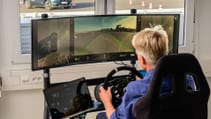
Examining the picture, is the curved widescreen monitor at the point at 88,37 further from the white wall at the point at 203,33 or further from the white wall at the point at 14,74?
the white wall at the point at 203,33

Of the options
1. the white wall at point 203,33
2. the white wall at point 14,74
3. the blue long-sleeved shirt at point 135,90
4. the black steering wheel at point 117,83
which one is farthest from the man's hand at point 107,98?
the white wall at point 203,33

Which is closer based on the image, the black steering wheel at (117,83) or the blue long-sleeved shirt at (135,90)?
the blue long-sleeved shirt at (135,90)

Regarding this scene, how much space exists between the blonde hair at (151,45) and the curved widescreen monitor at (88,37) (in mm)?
757

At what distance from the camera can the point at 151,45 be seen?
221cm

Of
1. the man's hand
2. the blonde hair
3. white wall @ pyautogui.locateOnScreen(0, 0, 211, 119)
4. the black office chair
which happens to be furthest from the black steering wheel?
white wall @ pyautogui.locateOnScreen(0, 0, 211, 119)

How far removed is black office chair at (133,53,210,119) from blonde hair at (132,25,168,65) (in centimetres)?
23

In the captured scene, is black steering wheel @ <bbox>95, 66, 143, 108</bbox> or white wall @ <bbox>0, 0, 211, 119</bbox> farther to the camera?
white wall @ <bbox>0, 0, 211, 119</bbox>

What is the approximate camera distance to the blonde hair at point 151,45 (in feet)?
7.22

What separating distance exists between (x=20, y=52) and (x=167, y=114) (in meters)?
1.66

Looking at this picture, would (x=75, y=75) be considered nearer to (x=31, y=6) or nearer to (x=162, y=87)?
(x=31, y=6)

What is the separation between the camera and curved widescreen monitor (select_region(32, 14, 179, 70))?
2719 millimetres

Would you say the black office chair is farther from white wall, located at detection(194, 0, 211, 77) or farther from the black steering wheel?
white wall, located at detection(194, 0, 211, 77)

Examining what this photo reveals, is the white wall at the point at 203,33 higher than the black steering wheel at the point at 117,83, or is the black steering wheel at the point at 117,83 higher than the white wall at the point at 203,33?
the white wall at the point at 203,33

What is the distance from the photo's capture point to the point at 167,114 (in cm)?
202
